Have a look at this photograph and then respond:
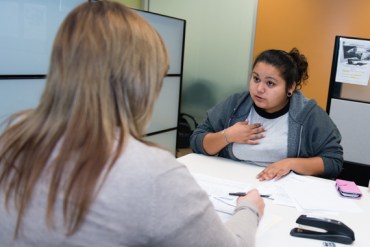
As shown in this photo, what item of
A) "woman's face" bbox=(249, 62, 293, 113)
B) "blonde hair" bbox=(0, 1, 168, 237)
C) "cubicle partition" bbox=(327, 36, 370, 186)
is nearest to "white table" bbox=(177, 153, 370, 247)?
"woman's face" bbox=(249, 62, 293, 113)

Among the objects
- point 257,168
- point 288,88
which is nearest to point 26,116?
point 257,168

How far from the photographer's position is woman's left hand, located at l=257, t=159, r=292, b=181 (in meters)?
1.59

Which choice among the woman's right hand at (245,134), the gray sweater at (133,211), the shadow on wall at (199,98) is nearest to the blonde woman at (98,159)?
the gray sweater at (133,211)

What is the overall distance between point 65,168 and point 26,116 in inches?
6.9

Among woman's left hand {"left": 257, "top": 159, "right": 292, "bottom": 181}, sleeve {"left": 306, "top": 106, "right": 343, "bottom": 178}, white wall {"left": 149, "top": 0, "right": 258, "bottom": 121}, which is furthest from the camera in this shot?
white wall {"left": 149, "top": 0, "right": 258, "bottom": 121}

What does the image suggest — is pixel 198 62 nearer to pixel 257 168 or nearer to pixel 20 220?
pixel 257 168

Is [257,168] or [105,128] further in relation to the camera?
[257,168]

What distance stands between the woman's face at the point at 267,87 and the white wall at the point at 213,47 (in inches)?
76.5

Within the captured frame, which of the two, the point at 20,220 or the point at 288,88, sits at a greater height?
the point at 288,88

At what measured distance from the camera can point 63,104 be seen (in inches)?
27.3

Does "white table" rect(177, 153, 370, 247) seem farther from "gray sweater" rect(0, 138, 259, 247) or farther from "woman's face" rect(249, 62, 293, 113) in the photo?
"gray sweater" rect(0, 138, 259, 247)

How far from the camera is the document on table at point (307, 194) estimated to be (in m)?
1.34

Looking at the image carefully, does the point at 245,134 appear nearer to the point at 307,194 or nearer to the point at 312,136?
the point at 312,136

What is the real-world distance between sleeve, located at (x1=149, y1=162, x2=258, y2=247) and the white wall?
3045mm
